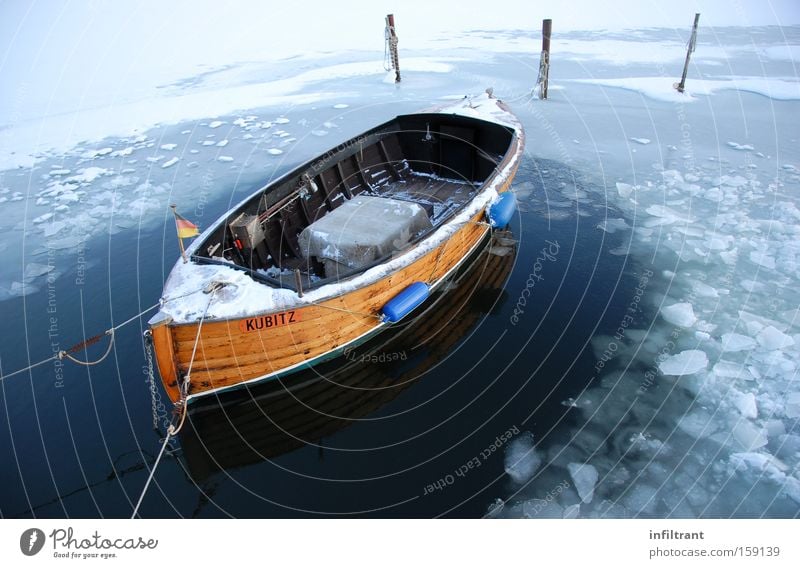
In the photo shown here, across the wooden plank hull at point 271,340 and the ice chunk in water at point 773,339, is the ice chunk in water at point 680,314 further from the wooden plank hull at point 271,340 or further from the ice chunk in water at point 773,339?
the wooden plank hull at point 271,340

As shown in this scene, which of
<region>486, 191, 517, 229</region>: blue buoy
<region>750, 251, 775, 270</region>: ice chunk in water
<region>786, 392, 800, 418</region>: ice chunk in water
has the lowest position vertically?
<region>786, 392, 800, 418</region>: ice chunk in water

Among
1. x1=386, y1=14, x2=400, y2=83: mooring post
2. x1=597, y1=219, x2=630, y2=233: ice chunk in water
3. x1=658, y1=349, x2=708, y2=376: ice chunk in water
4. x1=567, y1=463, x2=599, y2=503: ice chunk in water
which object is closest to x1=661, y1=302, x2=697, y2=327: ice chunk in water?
x1=658, y1=349, x2=708, y2=376: ice chunk in water

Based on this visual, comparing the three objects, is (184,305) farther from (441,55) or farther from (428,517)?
(441,55)

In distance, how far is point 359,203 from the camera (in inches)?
380

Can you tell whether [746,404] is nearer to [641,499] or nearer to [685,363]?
[685,363]

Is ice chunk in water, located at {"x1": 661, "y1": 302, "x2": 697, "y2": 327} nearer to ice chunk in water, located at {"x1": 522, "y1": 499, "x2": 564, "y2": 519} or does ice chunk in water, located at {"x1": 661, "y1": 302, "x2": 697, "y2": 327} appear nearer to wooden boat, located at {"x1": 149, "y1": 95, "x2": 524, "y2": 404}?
wooden boat, located at {"x1": 149, "y1": 95, "x2": 524, "y2": 404}

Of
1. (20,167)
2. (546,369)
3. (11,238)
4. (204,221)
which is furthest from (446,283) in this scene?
(20,167)

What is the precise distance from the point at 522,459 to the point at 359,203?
18.3ft

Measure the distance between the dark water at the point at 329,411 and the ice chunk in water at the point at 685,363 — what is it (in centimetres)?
111

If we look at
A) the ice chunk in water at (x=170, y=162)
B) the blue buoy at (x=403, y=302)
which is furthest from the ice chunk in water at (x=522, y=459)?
the ice chunk in water at (x=170, y=162)

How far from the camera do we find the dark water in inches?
252

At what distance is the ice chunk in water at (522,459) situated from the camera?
6.48 metres

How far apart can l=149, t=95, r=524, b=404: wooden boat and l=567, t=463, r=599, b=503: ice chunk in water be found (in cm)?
347

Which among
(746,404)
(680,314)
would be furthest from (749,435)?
(680,314)
